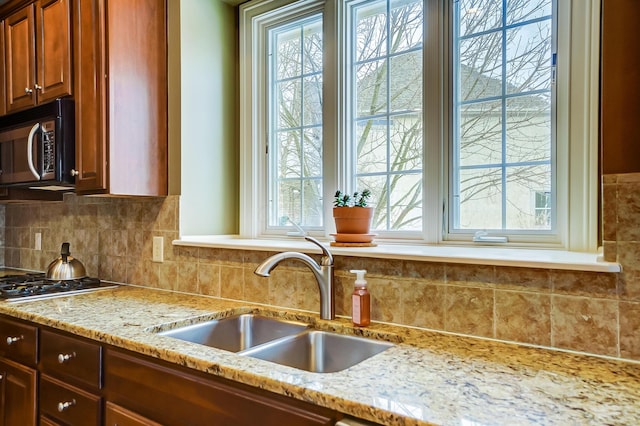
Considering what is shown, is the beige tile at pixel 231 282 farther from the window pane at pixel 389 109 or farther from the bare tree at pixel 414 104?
the window pane at pixel 389 109

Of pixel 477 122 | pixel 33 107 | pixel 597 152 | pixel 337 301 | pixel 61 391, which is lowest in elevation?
pixel 61 391

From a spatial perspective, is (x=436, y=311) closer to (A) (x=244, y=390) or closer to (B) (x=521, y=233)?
(B) (x=521, y=233)

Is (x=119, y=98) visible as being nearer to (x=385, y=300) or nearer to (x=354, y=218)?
(x=354, y=218)

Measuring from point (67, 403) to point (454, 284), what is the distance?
1414 millimetres

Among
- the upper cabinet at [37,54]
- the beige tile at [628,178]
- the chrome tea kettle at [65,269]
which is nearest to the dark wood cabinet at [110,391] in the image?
the chrome tea kettle at [65,269]

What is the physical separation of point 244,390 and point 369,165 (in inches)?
46.0

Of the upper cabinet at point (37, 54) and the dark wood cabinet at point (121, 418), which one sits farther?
the upper cabinet at point (37, 54)

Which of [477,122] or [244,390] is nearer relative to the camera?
[244,390]

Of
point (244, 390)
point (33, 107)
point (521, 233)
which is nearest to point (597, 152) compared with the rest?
point (521, 233)

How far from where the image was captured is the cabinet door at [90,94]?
1.99 m

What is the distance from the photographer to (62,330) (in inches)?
63.7

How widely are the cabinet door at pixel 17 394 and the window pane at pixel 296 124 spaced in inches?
48.1

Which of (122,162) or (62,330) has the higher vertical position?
(122,162)

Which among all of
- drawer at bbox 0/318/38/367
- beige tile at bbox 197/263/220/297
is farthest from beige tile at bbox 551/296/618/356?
drawer at bbox 0/318/38/367
